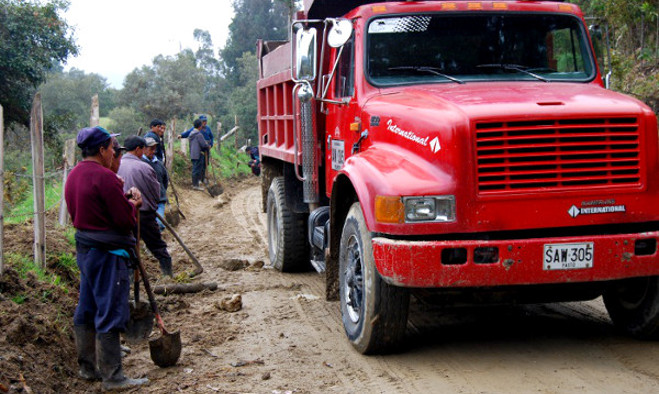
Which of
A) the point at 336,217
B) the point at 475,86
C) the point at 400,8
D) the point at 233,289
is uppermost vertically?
the point at 400,8

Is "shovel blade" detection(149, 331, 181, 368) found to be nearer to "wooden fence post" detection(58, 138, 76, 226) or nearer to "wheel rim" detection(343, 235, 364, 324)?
"wheel rim" detection(343, 235, 364, 324)

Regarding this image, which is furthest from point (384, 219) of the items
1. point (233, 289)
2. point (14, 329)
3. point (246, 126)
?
point (246, 126)

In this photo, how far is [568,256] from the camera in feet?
15.3

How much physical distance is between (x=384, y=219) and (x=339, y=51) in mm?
2314

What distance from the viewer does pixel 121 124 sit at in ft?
132

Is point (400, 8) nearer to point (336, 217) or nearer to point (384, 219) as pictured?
point (336, 217)

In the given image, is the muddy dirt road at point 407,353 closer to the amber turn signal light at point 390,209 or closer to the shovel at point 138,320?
the shovel at point 138,320

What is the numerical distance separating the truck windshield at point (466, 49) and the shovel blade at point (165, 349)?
2562mm

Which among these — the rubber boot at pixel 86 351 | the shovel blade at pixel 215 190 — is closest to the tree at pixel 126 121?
the shovel blade at pixel 215 190

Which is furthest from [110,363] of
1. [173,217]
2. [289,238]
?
[173,217]

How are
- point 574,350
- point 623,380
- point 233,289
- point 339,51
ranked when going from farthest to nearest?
point 233,289, point 339,51, point 574,350, point 623,380

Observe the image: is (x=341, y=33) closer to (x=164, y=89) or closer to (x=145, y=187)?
(x=145, y=187)

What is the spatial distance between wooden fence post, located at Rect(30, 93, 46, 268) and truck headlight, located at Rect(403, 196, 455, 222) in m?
4.03

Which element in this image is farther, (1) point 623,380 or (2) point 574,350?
(2) point 574,350
